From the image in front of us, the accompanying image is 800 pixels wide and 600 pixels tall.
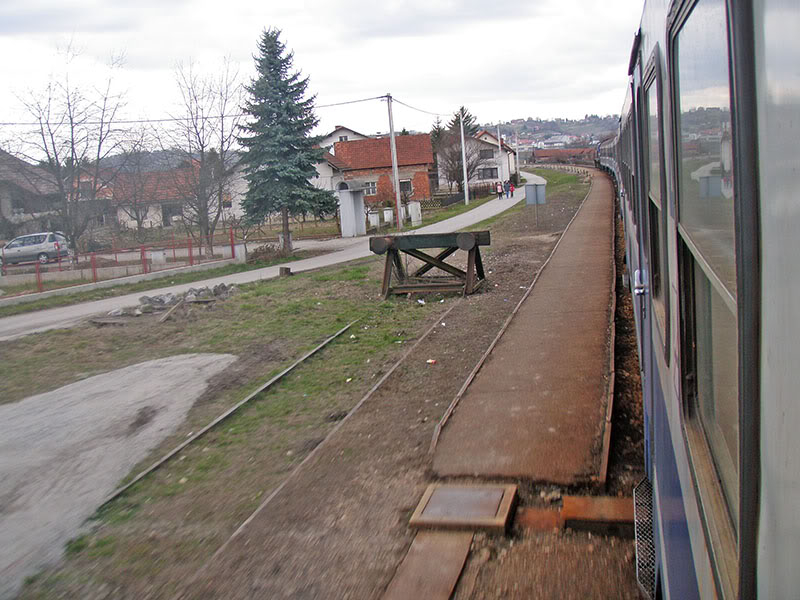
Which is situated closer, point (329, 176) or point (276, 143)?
point (276, 143)

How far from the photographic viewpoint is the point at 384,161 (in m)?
63.1

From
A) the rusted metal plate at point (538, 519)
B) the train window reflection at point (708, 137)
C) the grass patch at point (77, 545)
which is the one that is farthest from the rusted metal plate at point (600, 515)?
the grass patch at point (77, 545)

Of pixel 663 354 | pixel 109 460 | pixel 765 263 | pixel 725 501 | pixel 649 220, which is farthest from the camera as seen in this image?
pixel 109 460

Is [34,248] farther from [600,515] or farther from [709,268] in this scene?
[709,268]

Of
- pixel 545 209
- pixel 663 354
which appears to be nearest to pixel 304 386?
pixel 663 354

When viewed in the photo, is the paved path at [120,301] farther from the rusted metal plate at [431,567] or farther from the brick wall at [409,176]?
the brick wall at [409,176]

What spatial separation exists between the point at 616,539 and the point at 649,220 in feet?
6.56

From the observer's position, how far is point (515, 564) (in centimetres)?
455

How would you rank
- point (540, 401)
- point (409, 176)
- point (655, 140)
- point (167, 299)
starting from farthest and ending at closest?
point (409, 176), point (167, 299), point (540, 401), point (655, 140)

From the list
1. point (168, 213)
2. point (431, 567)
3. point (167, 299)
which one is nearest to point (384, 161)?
point (168, 213)

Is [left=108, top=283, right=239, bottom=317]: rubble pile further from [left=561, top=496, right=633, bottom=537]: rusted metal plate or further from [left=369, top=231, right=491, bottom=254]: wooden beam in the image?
[left=561, top=496, right=633, bottom=537]: rusted metal plate

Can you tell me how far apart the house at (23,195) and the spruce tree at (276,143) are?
274 inches

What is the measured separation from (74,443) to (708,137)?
778cm

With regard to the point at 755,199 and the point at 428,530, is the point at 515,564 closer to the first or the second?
the point at 428,530
